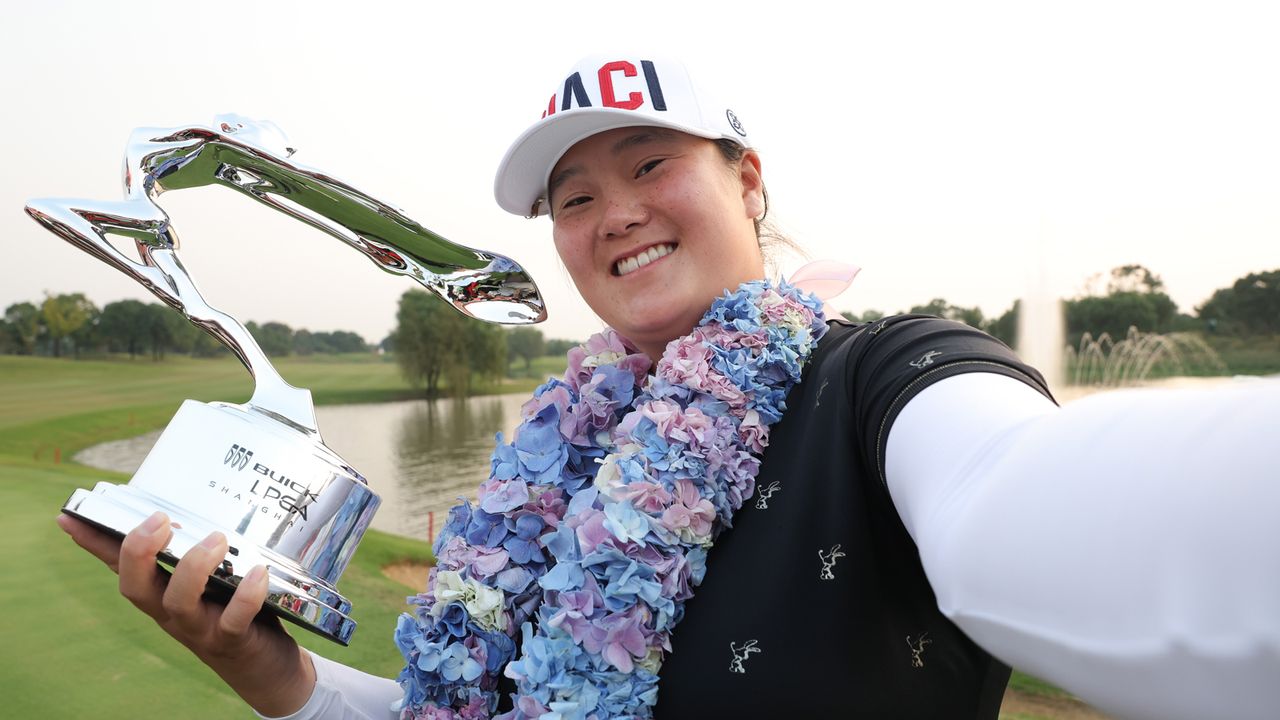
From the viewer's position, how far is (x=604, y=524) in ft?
3.32

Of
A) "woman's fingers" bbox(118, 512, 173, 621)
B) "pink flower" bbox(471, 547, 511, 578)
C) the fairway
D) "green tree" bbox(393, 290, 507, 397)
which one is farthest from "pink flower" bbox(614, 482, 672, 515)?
"green tree" bbox(393, 290, 507, 397)

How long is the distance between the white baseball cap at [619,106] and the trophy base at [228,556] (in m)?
0.69

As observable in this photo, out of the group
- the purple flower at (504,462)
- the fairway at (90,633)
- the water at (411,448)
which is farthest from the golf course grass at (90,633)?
the water at (411,448)

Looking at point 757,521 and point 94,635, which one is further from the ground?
point 757,521

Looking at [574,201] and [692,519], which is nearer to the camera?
[692,519]

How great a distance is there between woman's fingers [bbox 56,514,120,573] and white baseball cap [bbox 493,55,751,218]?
0.78 meters

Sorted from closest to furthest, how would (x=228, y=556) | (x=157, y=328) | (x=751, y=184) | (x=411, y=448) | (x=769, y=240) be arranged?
(x=228, y=556) < (x=751, y=184) < (x=769, y=240) < (x=157, y=328) < (x=411, y=448)

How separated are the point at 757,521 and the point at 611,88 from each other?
655 mm

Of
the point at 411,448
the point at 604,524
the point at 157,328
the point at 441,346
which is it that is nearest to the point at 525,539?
the point at 604,524

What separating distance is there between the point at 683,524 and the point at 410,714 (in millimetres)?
585

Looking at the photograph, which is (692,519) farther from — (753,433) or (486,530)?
(486,530)

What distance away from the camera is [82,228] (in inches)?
44.8

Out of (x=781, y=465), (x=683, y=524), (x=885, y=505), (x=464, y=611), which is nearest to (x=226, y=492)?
(x=464, y=611)

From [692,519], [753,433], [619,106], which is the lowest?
[692,519]
